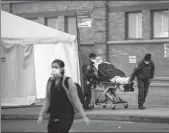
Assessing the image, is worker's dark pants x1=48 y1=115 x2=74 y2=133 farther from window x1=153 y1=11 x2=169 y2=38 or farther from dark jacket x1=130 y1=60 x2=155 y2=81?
window x1=153 y1=11 x2=169 y2=38

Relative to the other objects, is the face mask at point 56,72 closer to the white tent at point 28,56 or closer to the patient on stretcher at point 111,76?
the patient on stretcher at point 111,76

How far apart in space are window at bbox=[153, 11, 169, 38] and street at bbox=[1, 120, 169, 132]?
696 cm

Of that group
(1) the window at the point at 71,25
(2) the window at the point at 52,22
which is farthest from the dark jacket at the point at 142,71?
(2) the window at the point at 52,22

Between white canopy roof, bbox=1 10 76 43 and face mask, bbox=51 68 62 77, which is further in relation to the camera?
white canopy roof, bbox=1 10 76 43

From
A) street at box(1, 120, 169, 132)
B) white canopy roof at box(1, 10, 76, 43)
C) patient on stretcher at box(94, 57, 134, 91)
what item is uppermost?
white canopy roof at box(1, 10, 76, 43)

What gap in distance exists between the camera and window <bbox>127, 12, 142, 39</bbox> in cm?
2194

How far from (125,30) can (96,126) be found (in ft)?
28.1

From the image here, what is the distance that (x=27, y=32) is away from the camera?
744 inches

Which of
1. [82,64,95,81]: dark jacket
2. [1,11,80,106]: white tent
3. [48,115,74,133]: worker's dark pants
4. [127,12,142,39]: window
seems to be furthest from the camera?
[127,12,142,39]: window

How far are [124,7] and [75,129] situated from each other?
935 cm

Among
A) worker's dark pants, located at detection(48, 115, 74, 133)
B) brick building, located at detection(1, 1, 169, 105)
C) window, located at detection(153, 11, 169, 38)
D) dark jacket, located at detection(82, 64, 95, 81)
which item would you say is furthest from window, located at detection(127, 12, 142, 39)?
worker's dark pants, located at detection(48, 115, 74, 133)

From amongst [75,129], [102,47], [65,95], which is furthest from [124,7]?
[65,95]

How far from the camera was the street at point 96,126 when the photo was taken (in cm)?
1341

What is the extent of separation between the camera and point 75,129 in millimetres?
13672
